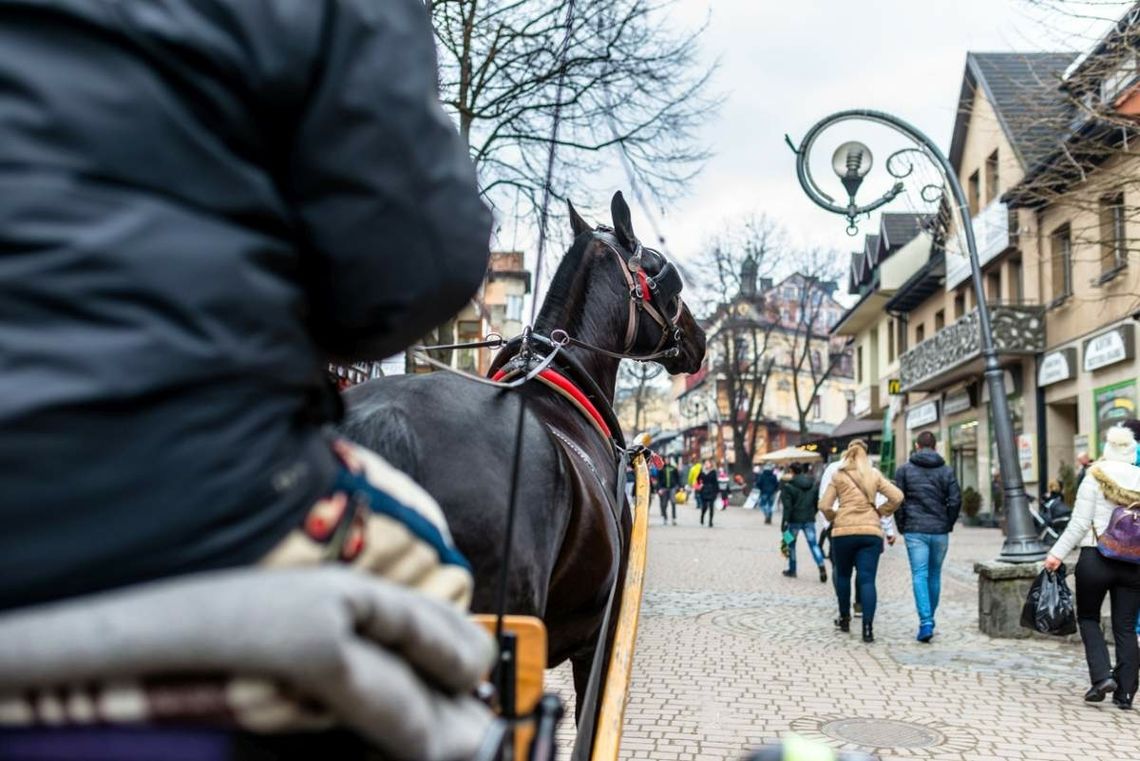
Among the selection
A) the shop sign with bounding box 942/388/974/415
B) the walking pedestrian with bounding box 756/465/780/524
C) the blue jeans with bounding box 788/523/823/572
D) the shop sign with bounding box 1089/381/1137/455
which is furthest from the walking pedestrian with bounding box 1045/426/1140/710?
the shop sign with bounding box 942/388/974/415

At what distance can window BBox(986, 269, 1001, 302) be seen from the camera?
32.5 metres

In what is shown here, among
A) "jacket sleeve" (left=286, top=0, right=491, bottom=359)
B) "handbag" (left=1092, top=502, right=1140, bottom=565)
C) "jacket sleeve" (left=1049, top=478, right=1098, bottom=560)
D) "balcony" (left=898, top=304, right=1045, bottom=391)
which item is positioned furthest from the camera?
"balcony" (left=898, top=304, right=1045, bottom=391)

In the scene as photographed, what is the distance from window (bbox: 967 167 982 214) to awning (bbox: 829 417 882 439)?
1386cm

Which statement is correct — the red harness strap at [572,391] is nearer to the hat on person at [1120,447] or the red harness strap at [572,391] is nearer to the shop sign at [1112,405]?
the hat on person at [1120,447]

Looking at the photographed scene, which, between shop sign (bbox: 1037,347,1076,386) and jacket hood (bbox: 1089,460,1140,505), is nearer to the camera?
jacket hood (bbox: 1089,460,1140,505)

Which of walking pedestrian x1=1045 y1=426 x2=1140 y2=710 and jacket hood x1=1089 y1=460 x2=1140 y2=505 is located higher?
jacket hood x1=1089 y1=460 x2=1140 y2=505

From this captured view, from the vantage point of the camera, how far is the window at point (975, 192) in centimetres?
3372

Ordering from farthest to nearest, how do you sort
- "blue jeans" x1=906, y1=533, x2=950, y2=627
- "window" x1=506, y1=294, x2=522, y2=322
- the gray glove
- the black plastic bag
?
"window" x1=506, y1=294, x2=522, y2=322 < "blue jeans" x1=906, y1=533, x2=950, y2=627 < the black plastic bag < the gray glove

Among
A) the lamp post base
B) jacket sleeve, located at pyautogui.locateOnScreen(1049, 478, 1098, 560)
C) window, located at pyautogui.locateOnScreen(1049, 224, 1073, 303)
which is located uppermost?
window, located at pyautogui.locateOnScreen(1049, 224, 1073, 303)

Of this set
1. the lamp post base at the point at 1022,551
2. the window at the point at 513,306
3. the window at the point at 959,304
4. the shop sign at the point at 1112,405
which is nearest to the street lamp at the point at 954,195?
the lamp post base at the point at 1022,551

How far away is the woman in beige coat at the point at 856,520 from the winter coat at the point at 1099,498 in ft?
9.86

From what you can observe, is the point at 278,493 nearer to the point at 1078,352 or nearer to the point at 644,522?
the point at 644,522

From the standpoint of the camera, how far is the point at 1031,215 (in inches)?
1104

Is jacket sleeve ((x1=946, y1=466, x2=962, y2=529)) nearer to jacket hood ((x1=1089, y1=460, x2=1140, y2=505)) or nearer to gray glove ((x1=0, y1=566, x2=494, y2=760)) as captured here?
jacket hood ((x1=1089, y1=460, x2=1140, y2=505))
